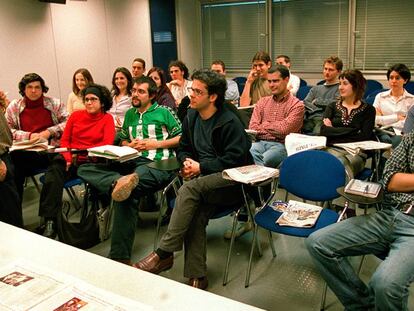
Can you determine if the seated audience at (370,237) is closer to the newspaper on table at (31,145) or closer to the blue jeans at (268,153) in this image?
the blue jeans at (268,153)

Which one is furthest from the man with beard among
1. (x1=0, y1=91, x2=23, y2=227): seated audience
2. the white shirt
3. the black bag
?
the white shirt

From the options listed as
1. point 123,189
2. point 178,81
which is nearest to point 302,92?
point 178,81

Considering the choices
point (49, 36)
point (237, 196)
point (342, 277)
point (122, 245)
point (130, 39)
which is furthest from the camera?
point (130, 39)

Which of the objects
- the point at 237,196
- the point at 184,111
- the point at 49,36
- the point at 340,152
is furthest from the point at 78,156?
the point at 49,36

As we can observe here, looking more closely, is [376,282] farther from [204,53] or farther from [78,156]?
[204,53]

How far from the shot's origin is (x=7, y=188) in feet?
10.3

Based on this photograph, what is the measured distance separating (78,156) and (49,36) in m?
2.84

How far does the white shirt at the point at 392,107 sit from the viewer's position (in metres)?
4.14

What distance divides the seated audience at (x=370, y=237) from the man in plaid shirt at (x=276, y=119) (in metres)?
1.47

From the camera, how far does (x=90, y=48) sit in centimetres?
606

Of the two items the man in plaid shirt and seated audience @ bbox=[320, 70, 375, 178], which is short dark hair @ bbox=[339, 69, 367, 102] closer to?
seated audience @ bbox=[320, 70, 375, 178]

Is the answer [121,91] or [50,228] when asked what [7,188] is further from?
[121,91]

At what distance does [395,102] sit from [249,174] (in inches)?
99.9

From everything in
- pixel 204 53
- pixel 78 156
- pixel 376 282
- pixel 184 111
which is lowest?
pixel 376 282
